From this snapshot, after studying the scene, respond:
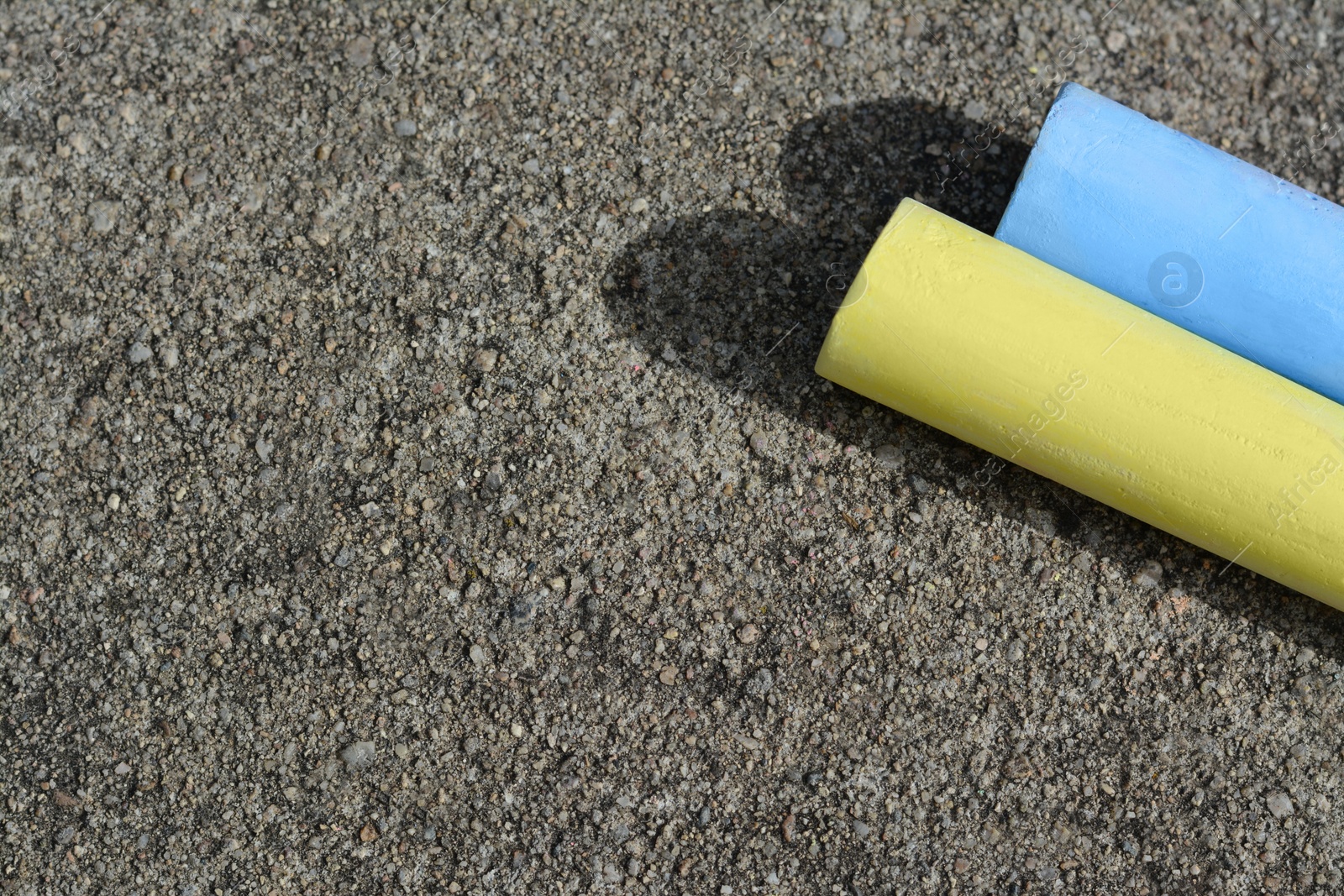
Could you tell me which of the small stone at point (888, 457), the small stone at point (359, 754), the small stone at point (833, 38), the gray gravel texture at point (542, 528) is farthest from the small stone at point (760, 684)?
the small stone at point (833, 38)

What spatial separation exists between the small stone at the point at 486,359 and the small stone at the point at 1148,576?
1638mm

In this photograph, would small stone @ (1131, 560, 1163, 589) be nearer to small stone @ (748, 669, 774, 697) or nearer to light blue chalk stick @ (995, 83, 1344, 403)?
light blue chalk stick @ (995, 83, 1344, 403)

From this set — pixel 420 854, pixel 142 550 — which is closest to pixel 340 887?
pixel 420 854

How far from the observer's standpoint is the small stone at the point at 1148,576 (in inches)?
96.0

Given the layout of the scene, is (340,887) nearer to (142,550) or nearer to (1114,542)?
(142,550)

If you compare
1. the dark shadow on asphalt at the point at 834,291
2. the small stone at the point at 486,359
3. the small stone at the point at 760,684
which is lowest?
the small stone at the point at 760,684

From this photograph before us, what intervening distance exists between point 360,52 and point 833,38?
1.27m

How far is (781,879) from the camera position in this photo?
2.31 meters

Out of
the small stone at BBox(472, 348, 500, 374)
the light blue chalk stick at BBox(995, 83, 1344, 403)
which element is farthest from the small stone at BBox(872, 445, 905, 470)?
the small stone at BBox(472, 348, 500, 374)

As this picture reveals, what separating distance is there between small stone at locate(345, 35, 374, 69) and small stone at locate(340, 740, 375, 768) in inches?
67.9

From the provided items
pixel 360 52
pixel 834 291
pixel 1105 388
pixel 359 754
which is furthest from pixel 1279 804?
pixel 360 52

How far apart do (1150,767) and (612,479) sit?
56.6 inches

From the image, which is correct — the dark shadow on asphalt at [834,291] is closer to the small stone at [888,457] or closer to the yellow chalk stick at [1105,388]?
the small stone at [888,457]

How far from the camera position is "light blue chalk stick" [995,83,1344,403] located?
2.14 metres
